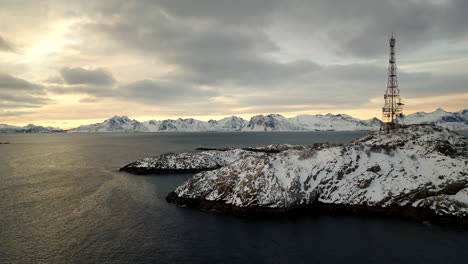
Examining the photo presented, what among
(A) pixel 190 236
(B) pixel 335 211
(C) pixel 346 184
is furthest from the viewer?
(C) pixel 346 184

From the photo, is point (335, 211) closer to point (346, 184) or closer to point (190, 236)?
point (346, 184)

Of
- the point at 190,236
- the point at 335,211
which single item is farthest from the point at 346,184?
the point at 190,236

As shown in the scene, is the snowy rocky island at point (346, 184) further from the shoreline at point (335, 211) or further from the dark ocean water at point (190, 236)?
the dark ocean water at point (190, 236)

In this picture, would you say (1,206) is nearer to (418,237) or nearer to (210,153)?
(210,153)

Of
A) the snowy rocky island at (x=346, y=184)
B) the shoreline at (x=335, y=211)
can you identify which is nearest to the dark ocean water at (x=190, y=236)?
the shoreline at (x=335, y=211)

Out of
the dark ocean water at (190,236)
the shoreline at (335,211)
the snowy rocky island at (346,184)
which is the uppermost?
the snowy rocky island at (346,184)

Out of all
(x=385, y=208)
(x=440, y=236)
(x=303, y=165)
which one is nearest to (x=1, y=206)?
(x=303, y=165)

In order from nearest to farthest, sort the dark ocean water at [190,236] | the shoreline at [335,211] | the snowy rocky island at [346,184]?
1. the dark ocean water at [190,236]
2. the shoreline at [335,211]
3. the snowy rocky island at [346,184]

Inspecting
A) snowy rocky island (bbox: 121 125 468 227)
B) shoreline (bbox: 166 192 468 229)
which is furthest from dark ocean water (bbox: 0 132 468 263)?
snowy rocky island (bbox: 121 125 468 227)
